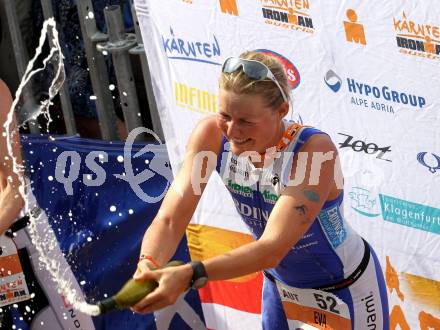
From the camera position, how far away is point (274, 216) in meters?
3.66

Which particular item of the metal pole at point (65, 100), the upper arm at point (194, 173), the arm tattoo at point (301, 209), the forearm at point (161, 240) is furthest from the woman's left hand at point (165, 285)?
the metal pole at point (65, 100)

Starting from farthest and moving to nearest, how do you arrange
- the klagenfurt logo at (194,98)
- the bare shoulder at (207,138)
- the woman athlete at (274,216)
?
1. the klagenfurt logo at (194,98)
2. the bare shoulder at (207,138)
3. the woman athlete at (274,216)

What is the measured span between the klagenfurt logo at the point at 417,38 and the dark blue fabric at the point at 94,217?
1.71 meters

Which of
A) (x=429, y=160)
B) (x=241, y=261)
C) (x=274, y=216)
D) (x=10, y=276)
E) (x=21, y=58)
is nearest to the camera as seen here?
(x=241, y=261)

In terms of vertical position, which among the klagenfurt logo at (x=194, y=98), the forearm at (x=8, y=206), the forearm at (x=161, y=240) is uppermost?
the forearm at (x=161, y=240)

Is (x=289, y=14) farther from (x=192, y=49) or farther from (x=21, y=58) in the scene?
(x=21, y=58)

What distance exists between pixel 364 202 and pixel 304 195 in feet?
4.02

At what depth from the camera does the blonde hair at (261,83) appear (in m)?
3.70

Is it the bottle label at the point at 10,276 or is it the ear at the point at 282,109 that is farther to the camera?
the bottle label at the point at 10,276

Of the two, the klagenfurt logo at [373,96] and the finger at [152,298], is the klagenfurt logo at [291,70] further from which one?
the finger at [152,298]

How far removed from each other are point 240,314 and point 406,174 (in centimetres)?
133

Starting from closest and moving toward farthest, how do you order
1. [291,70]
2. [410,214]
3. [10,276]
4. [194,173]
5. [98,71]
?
1. [194,173]
2. [410,214]
3. [291,70]
4. [10,276]
5. [98,71]

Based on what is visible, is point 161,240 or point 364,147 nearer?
point 161,240

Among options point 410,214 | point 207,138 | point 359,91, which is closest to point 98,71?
point 359,91
